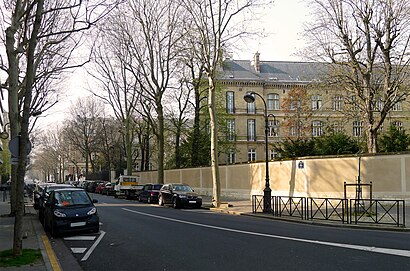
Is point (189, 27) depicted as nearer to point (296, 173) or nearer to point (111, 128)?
point (296, 173)

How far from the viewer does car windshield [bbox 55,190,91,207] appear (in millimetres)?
15712

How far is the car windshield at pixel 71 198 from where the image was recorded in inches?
619

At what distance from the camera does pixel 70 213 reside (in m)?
15.0

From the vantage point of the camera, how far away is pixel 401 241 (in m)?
12.7

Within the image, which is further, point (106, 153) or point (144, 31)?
point (106, 153)

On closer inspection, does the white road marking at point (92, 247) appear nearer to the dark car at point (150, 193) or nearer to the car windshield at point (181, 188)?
the car windshield at point (181, 188)

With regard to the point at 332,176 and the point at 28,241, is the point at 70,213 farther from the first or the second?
the point at 332,176

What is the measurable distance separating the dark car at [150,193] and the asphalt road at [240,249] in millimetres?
19126

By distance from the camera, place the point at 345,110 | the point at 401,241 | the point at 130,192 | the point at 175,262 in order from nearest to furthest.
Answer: the point at 175,262, the point at 401,241, the point at 345,110, the point at 130,192

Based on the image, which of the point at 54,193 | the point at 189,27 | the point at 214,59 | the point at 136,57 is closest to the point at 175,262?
the point at 54,193

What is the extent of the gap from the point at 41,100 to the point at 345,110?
860 inches

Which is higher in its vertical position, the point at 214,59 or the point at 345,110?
the point at 214,59

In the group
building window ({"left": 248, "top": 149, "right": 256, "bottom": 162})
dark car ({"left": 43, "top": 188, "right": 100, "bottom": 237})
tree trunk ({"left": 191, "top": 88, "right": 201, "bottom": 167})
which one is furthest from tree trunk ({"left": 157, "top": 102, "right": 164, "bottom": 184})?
building window ({"left": 248, "top": 149, "right": 256, "bottom": 162})

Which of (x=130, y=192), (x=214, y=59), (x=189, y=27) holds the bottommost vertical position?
(x=130, y=192)
